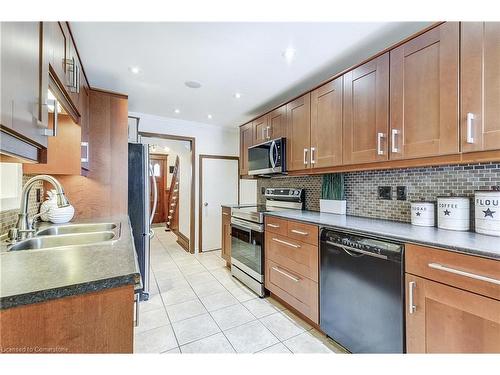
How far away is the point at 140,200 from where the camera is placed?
2.42 m

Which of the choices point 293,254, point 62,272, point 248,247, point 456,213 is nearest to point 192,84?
point 248,247

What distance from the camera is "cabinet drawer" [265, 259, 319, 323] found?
72.2 inches

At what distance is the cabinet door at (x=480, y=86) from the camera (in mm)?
1168

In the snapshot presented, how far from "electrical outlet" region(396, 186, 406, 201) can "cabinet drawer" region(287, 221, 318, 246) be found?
30.4 inches

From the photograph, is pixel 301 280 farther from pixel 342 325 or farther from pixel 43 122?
pixel 43 122

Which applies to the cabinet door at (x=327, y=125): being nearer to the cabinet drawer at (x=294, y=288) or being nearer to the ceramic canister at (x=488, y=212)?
the ceramic canister at (x=488, y=212)

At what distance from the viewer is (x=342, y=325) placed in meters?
1.60

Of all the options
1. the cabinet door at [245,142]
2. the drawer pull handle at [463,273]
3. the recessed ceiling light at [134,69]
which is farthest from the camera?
the cabinet door at [245,142]

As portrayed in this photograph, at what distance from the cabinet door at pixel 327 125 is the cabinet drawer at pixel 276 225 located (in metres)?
0.67

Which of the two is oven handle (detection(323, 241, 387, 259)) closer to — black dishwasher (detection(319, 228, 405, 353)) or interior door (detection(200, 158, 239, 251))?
black dishwasher (detection(319, 228, 405, 353))

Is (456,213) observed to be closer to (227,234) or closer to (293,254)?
(293,254)

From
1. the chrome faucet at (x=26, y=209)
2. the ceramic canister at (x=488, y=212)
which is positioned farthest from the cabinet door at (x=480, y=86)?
the chrome faucet at (x=26, y=209)

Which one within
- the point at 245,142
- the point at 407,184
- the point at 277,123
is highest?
the point at 277,123

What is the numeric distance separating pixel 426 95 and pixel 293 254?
1527 millimetres
